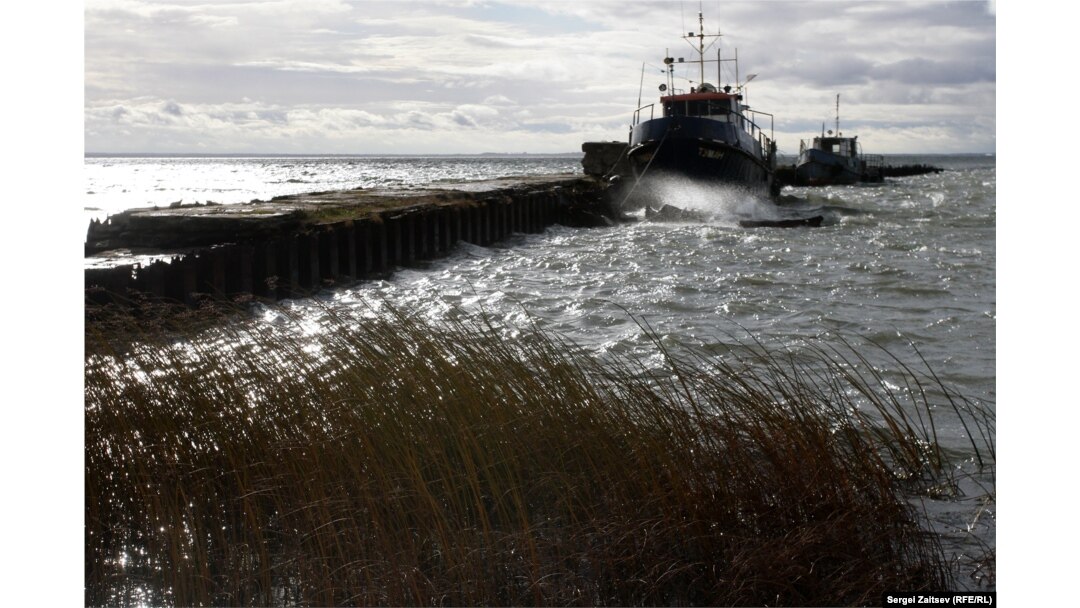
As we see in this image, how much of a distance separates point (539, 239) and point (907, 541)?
10.2 meters

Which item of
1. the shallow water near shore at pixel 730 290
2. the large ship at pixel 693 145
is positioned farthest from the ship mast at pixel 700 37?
the large ship at pixel 693 145

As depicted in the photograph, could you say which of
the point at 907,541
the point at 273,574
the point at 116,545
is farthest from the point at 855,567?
the point at 116,545

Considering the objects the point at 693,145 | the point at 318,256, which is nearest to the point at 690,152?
the point at 693,145

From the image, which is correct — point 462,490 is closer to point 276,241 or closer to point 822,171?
point 276,241

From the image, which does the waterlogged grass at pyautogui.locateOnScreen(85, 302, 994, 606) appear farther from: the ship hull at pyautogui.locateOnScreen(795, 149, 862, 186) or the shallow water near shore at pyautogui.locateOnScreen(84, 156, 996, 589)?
the ship hull at pyautogui.locateOnScreen(795, 149, 862, 186)

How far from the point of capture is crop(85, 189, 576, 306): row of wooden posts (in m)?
5.75

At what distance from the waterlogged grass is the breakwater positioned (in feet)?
2.20

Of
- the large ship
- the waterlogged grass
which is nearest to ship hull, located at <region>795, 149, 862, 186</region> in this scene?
the large ship

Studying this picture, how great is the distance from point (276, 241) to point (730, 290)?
3.92m

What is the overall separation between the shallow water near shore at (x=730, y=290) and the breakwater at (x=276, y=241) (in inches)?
13.2

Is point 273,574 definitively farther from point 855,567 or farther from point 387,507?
point 855,567

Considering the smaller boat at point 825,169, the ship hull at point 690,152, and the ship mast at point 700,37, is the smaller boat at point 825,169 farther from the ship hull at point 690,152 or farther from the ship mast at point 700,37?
the ship mast at point 700,37

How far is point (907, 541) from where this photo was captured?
3270 millimetres
